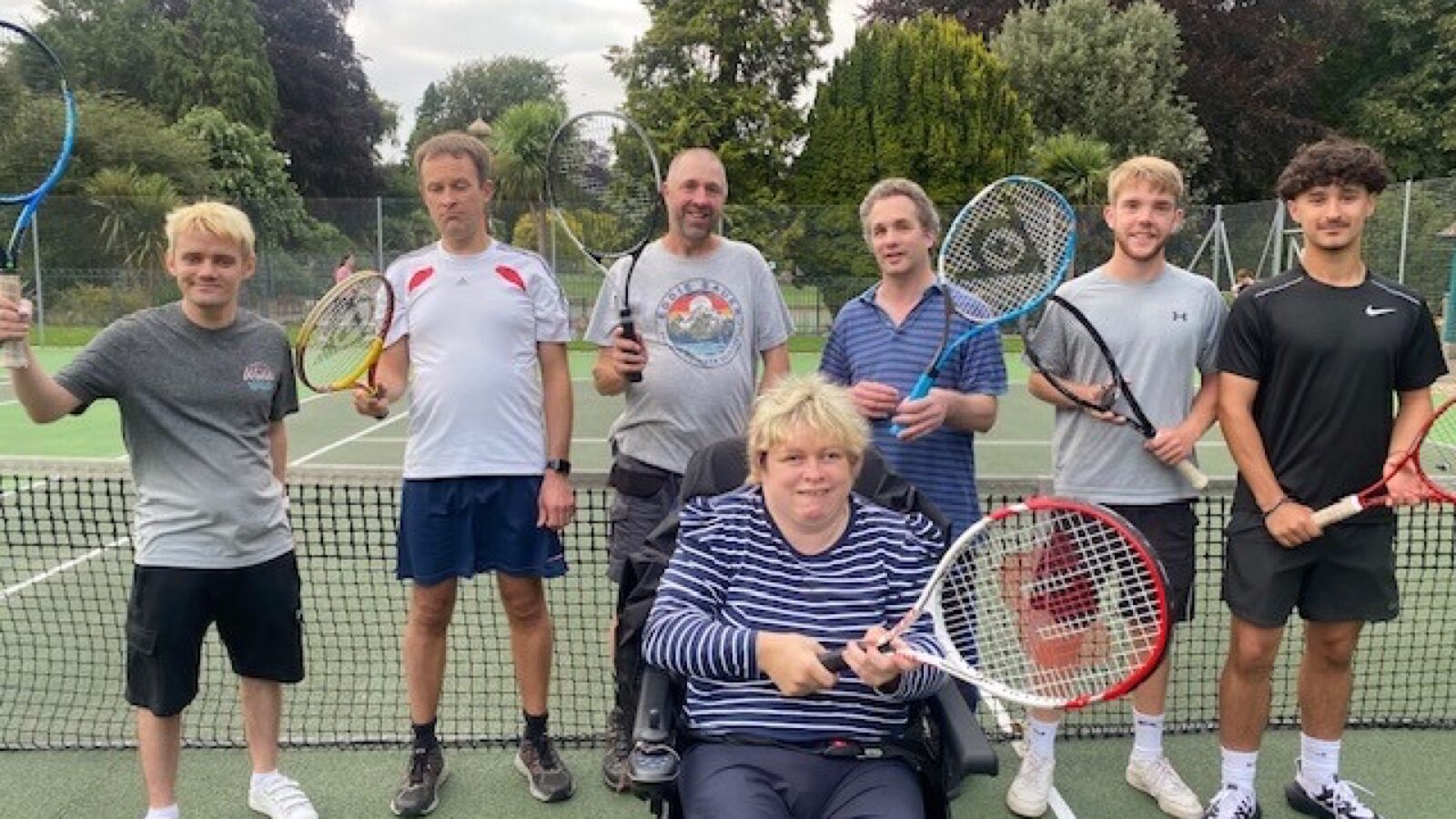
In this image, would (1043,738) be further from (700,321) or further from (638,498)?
(700,321)

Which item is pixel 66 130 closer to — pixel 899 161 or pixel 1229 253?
pixel 1229 253

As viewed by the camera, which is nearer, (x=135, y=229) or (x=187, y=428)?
(x=187, y=428)

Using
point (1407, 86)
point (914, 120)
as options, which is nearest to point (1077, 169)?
point (914, 120)

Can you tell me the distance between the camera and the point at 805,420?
7.41 feet

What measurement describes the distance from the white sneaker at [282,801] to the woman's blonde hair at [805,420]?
1.80 m

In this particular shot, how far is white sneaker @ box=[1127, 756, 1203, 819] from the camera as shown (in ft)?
10.5

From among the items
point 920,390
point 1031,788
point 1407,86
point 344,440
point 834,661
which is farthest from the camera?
point 1407,86

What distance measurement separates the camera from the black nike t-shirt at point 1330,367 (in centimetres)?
282

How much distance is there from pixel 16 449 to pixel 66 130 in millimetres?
7265

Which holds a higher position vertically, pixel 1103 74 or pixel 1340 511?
pixel 1103 74

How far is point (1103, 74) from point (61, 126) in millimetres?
25487

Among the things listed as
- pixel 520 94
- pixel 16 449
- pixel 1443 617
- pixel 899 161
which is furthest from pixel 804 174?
pixel 520 94

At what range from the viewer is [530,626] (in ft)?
10.8

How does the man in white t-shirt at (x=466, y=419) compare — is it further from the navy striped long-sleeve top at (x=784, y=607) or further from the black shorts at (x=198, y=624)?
the navy striped long-sleeve top at (x=784, y=607)
